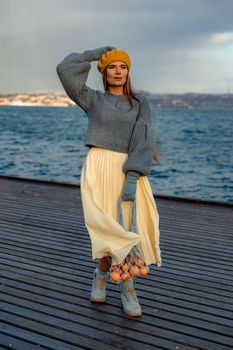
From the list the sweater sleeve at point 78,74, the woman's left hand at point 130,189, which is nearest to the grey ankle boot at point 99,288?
the woman's left hand at point 130,189

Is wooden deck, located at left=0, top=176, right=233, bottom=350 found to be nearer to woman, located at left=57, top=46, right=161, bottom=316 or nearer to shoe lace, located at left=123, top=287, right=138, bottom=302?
shoe lace, located at left=123, top=287, right=138, bottom=302

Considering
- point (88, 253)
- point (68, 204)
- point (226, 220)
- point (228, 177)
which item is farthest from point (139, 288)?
point (228, 177)

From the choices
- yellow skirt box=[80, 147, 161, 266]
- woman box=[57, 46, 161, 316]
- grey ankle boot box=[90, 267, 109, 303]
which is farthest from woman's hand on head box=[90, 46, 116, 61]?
grey ankle boot box=[90, 267, 109, 303]

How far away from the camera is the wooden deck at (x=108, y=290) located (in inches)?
101

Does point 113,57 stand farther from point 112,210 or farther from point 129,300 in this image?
point 129,300

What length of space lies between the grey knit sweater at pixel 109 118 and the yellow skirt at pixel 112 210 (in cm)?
8

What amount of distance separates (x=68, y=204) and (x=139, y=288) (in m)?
2.68

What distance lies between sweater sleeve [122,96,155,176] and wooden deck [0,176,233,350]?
924 millimetres

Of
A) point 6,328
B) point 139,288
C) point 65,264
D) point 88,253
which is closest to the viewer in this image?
point 6,328

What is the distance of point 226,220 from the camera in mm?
5184

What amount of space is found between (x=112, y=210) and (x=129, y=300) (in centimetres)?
59

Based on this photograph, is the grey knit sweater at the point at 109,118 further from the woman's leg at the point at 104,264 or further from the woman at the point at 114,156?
the woman's leg at the point at 104,264

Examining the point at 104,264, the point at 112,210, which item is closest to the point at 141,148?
the point at 112,210

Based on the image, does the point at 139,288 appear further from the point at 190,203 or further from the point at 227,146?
the point at 227,146
